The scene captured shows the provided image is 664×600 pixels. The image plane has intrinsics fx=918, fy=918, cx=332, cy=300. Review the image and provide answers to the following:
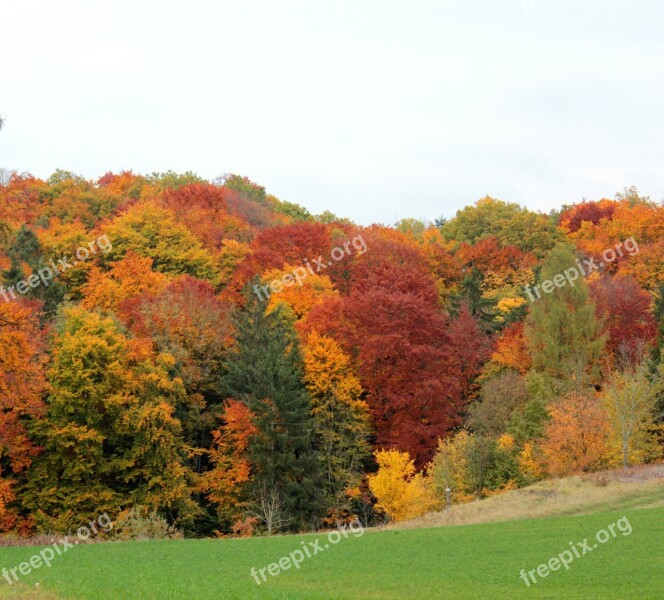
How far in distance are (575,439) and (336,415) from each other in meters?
16.7

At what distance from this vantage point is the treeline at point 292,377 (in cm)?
5125

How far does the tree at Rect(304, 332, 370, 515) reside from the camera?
5844 cm

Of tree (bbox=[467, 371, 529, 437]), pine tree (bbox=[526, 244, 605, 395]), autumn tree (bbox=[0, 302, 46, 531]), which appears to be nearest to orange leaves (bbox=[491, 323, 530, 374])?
pine tree (bbox=[526, 244, 605, 395])

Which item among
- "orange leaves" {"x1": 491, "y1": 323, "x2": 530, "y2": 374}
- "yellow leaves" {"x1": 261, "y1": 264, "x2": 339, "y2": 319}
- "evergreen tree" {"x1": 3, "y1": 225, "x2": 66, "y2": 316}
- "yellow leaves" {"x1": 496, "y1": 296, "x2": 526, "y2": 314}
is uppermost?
"evergreen tree" {"x1": 3, "y1": 225, "x2": 66, "y2": 316}

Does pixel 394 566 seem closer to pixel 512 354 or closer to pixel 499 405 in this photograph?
pixel 499 405

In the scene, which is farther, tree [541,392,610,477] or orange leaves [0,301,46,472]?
tree [541,392,610,477]

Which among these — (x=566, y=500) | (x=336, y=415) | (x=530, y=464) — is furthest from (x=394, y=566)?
(x=336, y=415)

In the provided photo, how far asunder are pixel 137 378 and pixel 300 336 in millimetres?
13273

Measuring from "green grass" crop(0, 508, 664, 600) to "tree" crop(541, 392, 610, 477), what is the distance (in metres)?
12.2

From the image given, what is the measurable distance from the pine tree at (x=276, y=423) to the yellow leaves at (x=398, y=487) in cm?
382

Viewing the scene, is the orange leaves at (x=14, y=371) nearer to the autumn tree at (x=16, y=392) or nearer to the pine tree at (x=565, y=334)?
the autumn tree at (x=16, y=392)

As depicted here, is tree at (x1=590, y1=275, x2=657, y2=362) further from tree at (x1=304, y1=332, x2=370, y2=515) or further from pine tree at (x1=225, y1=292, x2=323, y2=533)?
pine tree at (x1=225, y1=292, x2=323, y2=533)

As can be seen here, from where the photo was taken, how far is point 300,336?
63.7 m

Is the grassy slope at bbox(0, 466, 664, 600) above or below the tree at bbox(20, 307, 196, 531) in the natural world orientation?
below
